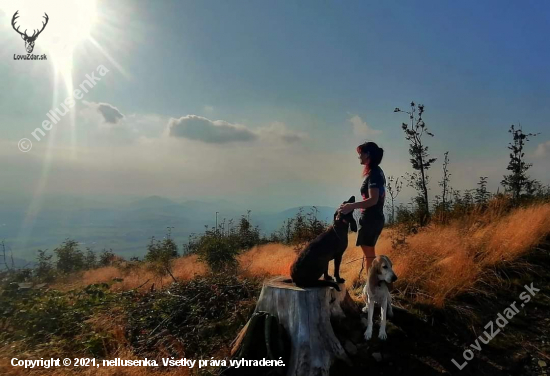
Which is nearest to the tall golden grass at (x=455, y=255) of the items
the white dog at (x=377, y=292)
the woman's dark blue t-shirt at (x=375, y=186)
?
the white dog at (x=377, y=292)

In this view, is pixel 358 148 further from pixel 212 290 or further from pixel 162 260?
pixel 162 260

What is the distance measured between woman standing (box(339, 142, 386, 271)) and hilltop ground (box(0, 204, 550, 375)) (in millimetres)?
1173

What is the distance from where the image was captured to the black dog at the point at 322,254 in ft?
13.8

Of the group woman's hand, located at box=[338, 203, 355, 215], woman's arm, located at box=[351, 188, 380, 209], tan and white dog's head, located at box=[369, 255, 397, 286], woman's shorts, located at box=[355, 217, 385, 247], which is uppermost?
woman's arm, located at box=[351, 188, 380, 209]

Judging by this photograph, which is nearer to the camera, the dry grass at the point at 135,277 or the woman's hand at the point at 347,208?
the woman's hand at the point at 347,208

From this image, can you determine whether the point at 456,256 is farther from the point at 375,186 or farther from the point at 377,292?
the point at 375,186

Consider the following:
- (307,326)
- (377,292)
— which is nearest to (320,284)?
(307,326)

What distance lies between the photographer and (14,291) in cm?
684

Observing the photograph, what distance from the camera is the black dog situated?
4.21 m

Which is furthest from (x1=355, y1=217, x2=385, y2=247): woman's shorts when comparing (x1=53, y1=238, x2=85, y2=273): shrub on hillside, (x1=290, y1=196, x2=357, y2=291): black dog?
(x1=53, y1=238, x2=85, y2=273): shrub on hillside

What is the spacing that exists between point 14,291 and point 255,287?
16.5 feet

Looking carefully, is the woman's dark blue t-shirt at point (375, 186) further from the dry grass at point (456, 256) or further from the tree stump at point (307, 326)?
the dry grass at point (456, 256)

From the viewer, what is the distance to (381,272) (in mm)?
4172

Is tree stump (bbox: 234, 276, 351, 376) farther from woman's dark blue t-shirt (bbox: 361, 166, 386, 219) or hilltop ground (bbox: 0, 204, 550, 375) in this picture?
woman's dark blue t-shirt (bbox: 361, 166, 386, 219)
